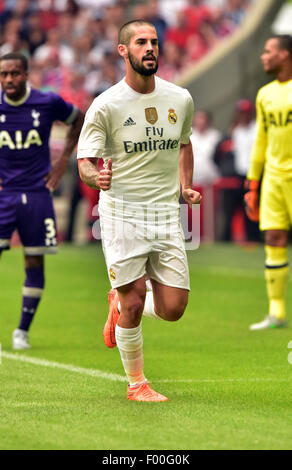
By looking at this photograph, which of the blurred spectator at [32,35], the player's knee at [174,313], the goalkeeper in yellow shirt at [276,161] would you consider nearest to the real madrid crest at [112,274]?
the player's knee at [174,313]

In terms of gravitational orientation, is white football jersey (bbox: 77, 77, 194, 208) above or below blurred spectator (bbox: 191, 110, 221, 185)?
above

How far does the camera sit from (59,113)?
9023mm

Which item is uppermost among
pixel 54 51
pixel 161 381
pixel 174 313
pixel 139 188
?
pixel 139 188

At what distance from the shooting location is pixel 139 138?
20.7ft

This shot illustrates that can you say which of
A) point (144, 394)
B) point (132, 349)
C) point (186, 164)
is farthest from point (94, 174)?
point (144, 394)

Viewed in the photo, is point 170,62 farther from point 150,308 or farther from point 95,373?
point 150,308

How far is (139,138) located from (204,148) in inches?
540

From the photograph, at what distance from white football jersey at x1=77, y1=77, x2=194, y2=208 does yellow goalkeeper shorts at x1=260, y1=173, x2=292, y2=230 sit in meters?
3.34

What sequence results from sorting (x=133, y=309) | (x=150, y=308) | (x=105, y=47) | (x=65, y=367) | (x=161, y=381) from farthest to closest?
(x=105, y=47) < (x=65, y=367) < (x=161, y=381) < (x=150, y=308) < (x=133, y=309)

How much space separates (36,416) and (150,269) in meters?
1.23

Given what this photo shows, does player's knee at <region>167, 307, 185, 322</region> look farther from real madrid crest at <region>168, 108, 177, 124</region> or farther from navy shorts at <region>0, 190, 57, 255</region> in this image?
navy shorts at <region>0, 190, 57, 255</region>

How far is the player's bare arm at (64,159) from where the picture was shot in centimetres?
898

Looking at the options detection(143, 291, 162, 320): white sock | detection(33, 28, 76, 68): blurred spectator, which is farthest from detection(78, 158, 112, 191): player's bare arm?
detection(33, 28, 76, 68): blurred spectator

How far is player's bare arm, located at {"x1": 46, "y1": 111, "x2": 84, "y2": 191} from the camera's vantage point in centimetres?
898
